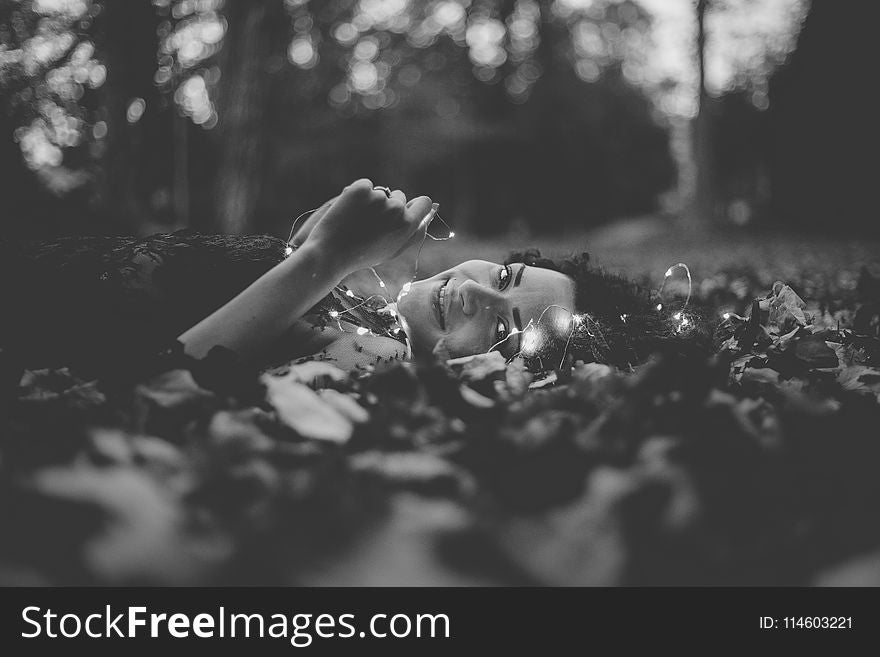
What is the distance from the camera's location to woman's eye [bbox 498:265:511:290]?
2412 millimetres

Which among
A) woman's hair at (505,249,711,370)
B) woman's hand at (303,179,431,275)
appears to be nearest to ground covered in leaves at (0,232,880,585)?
woman's hand at (303,179,431,275)

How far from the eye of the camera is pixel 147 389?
4.16ft

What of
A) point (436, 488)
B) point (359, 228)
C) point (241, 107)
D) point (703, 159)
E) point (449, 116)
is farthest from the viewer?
point (449, 116)

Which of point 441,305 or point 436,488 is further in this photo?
point 441,305

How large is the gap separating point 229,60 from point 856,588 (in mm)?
8947

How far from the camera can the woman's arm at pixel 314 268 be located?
1.79 m

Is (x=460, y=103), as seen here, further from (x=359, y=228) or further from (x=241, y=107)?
(x=359, y=228)

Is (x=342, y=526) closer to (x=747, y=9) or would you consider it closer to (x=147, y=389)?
(x=147, y=389)

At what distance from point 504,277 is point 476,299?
0.21 metres

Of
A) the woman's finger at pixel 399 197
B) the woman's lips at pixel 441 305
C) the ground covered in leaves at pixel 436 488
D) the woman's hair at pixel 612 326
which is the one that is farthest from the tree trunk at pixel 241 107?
the ground covered in leaves at pixel 436 488

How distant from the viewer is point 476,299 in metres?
2.29

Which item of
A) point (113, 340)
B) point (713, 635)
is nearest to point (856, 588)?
point (713, 635)

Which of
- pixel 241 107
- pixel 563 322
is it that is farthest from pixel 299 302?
pixel 241 107

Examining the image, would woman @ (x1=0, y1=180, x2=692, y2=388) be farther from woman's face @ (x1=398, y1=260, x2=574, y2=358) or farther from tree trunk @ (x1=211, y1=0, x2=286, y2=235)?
tree trunk @ (x1=211, y1=0, x2=286, y2=235)
